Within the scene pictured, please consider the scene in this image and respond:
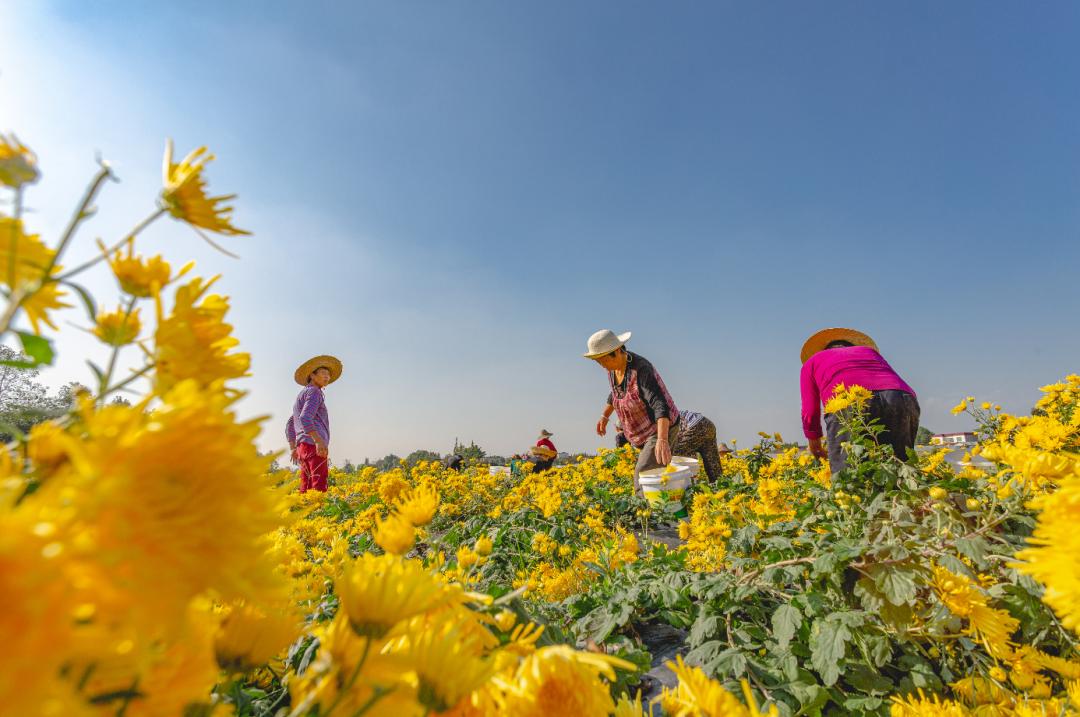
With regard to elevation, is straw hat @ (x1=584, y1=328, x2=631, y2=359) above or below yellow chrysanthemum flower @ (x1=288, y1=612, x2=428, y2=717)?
above

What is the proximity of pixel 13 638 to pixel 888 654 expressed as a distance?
222 centimetres

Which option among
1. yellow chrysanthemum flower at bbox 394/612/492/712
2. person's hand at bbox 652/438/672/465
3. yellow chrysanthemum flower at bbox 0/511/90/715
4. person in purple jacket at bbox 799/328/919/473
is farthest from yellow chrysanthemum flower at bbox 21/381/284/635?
person's hand at bbox 652/438/672/465

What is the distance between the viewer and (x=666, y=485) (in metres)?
5.21

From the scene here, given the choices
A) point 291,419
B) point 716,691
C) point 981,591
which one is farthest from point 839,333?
point 291,419

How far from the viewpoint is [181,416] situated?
0.99 ft

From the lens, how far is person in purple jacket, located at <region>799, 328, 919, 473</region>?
12.3ft

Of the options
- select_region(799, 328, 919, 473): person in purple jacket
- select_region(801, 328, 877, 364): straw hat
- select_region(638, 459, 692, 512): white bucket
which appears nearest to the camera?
select_region(799, 328, 919, 473): person in purple jacket

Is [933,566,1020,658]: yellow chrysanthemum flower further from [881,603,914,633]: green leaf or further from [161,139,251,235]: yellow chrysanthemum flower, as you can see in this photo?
[161,139,251,235]: yellow chrysanthemum flower

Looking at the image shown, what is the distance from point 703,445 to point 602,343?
82.8 inches

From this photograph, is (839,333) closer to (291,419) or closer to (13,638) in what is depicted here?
(13,638)

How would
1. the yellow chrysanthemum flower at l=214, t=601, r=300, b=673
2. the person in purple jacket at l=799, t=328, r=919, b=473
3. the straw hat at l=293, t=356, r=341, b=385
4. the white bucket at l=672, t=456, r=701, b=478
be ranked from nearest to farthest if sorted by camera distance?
1. the yellow chrysanthemum flower at l=214, t=601, r=300, b=673
2. the person in purple jacket at l=799, t=328, r=919, b=473
3. the white bucket at l=672, t=456, r=701, b=478
4. the straw hat at l=293, t=356, r=341, b=385

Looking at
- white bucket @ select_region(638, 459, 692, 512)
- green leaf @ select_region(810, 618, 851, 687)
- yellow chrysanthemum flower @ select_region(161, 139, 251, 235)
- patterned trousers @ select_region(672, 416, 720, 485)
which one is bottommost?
green leaf @ select_region(810, 618, 851, 687)

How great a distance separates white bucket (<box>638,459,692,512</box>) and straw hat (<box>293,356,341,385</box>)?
4.54 meters

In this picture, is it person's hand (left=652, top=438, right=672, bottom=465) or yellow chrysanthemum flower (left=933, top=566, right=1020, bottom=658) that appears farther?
person's hand (left=652, top=438, right=672, bottom=465)
